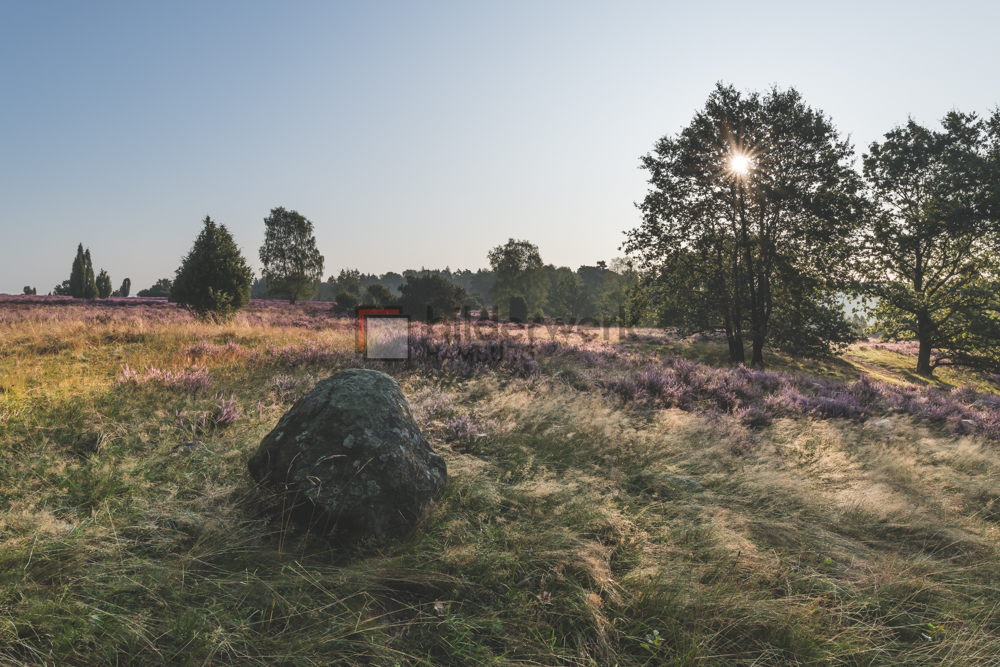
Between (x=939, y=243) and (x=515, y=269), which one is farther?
(x=515, y=269)

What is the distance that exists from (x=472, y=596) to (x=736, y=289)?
1603 cm

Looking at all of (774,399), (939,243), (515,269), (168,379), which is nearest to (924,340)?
(939,243)

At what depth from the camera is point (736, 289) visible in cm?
1517

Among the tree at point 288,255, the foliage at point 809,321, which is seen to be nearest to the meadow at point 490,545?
the foliage at point 809,321

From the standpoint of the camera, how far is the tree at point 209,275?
51.2ft

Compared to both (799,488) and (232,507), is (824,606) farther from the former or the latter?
(232,507)

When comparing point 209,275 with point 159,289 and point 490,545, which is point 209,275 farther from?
point 159,289

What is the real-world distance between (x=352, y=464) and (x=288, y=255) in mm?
43030

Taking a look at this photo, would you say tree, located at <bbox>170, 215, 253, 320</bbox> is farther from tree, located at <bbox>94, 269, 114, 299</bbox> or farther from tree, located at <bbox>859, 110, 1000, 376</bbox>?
tree, located at <bbox>94, 269, 114, 299</bbox>

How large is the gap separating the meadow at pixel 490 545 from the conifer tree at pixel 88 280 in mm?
50923

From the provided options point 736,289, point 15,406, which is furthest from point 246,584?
point 736,289

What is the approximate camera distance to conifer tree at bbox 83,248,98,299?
4234 centimetres

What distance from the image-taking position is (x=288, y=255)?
1570 inches

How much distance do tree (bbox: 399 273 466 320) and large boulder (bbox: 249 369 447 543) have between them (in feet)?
75.7
